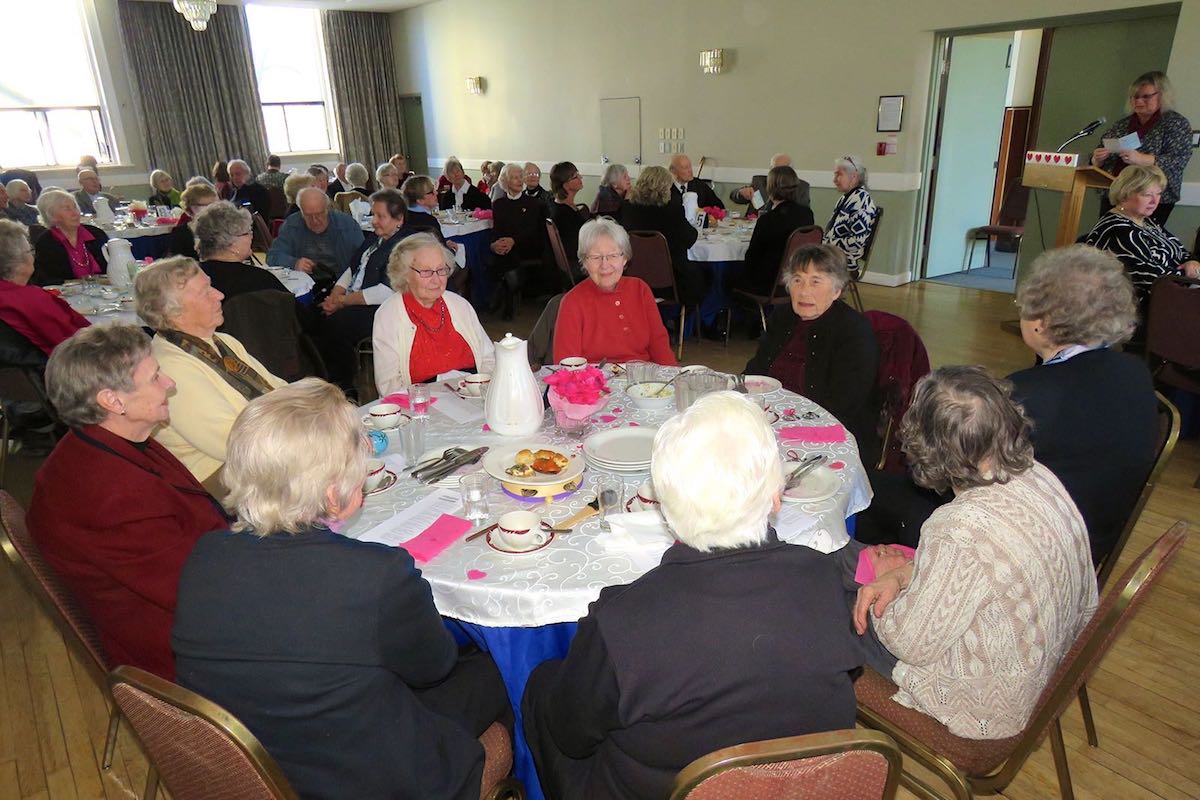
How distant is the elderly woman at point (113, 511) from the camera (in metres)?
1.58

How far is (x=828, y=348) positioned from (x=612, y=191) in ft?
16.2

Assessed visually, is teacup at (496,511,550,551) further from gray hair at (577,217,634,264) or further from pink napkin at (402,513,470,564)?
gray hair at (577,217,634,264)

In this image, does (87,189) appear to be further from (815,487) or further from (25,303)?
(815,487)

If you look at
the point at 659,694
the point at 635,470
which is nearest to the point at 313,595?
the point at 659,694

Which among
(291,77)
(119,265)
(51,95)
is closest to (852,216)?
(119,265)

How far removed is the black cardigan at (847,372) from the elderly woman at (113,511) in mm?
2071

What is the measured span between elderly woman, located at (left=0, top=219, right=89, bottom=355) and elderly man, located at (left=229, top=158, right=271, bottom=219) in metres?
5.33

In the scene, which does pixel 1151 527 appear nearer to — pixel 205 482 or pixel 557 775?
pixel 557 775

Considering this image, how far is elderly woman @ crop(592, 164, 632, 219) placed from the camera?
710 cm

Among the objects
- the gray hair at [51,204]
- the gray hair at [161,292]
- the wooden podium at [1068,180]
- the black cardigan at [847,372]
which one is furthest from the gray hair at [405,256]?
the wooden podium at [1068,180]

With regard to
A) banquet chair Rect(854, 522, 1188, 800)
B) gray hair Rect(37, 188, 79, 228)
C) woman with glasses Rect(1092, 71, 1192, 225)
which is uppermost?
woman with glasses Rect(1092, 71, 1192, 225)

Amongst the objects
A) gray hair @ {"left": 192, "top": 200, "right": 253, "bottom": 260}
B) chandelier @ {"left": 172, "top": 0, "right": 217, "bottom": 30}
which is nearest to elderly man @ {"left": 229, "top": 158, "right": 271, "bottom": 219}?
chandelier @ {"left": 172, "top": 0, "right": 217, "bottom": 30}

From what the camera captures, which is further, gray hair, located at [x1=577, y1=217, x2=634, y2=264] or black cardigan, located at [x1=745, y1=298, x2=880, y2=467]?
gray hair, located at [x1=577, y1=217, x2=634, y2=264]

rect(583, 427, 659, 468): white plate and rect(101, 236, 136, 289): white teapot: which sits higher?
rect(101, 236, 136, 289): white teapot
